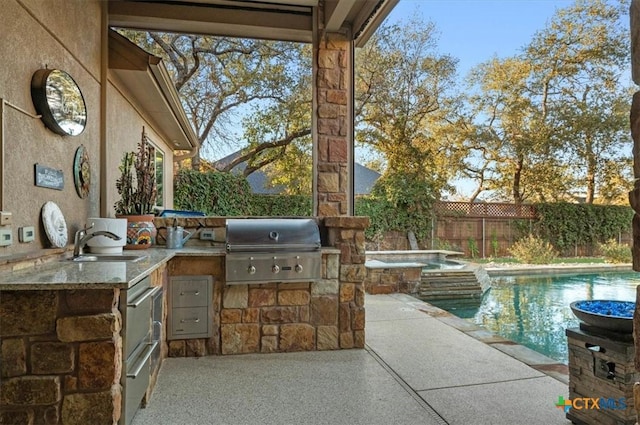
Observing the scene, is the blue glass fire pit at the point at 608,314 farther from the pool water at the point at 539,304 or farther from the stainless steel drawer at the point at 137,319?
the stainless steel drawer at the point at 137,319

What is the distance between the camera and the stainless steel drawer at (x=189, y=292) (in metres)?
3.17

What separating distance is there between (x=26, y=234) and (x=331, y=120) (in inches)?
111

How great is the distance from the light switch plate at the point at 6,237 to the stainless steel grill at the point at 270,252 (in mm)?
1439

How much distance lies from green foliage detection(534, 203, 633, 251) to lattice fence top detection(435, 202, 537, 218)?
1.31 ft

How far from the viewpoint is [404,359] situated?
3.21m

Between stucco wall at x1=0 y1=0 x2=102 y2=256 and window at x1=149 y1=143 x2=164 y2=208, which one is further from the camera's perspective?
window at x1=149 y1=143 x2=164 y2=208

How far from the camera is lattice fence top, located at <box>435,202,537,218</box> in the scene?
440 inches

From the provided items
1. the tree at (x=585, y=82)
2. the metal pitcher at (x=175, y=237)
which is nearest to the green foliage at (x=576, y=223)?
the tree at (x=585, y=82)

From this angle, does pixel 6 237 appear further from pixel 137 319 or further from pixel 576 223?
pixel 576 223

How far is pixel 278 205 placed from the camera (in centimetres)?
688

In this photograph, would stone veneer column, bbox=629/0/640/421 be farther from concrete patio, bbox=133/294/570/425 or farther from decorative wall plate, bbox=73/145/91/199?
decorative wall plate, bbox=73/145/91/199

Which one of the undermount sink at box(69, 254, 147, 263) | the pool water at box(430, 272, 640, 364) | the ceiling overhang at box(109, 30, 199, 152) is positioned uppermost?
the ceiling overhang at box(109, 30, 199, 152)

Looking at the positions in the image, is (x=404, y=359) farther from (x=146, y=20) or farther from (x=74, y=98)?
(x=146, y=20)

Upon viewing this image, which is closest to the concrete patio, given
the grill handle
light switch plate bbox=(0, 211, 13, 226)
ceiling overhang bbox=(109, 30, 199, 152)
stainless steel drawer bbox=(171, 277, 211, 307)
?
stainless steel drawer bbox=(171, 277, 211, 307)
